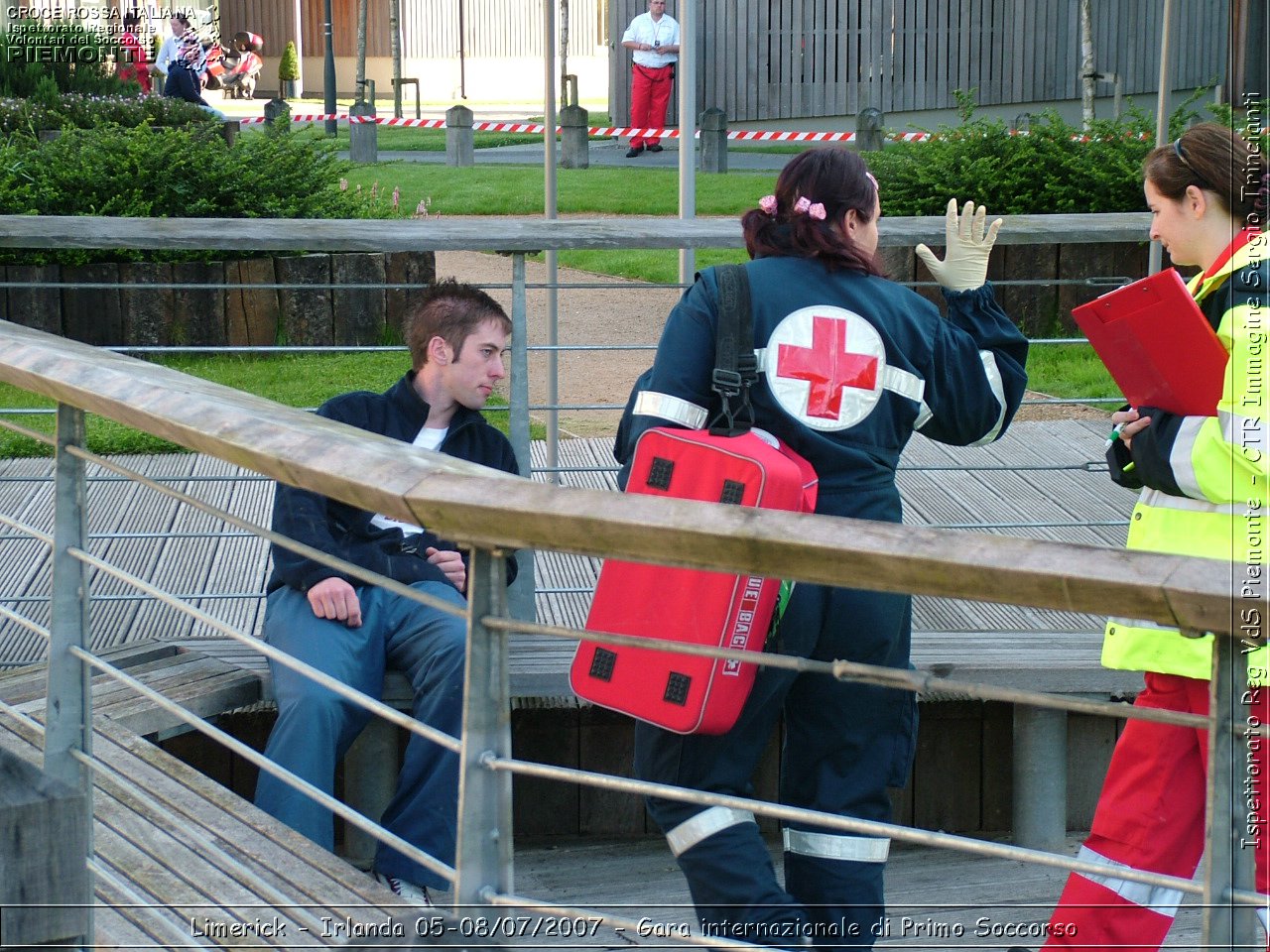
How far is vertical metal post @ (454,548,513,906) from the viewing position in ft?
5.30

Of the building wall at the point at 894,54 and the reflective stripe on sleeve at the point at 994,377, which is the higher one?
the building wall at the point at 894,54

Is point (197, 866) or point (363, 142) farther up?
point (363, 142)

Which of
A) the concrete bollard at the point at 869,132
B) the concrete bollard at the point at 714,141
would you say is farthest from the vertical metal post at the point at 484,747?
the concrete bollard at the point at 869,132

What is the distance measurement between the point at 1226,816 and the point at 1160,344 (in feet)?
4.55

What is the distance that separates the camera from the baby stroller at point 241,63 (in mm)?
33312

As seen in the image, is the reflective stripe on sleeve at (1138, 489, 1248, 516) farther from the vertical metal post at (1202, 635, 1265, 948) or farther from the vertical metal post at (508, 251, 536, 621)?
the vertical metal post at (508, 251, 536, 621)

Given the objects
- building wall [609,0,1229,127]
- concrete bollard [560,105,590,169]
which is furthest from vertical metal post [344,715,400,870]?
building wall [609,0,1229,127]

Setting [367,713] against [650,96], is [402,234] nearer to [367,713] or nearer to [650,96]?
[367,713]

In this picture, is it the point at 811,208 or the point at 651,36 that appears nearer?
the point at 811,208

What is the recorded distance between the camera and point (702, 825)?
2.80m

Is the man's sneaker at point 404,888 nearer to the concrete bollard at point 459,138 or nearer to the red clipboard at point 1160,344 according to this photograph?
the red clipboard at point 1160,344

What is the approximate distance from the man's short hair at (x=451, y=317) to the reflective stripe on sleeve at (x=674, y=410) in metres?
0.82

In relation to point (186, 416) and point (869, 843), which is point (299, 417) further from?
point (869, 843)

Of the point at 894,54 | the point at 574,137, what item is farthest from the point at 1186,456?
the point at 894,54
